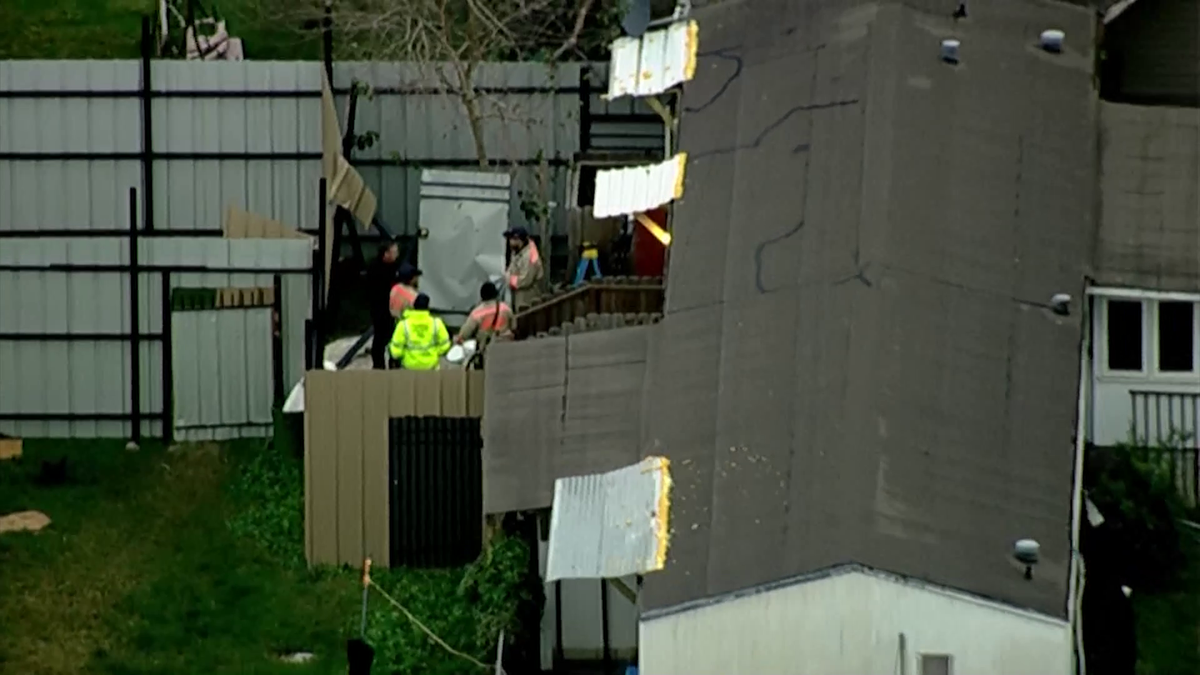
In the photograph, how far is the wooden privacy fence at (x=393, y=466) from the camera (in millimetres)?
24281

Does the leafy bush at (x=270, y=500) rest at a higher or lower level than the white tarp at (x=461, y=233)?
lower

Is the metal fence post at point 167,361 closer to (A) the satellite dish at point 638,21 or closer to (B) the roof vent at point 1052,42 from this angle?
Answer: (A) the satellite dish at point 638,21

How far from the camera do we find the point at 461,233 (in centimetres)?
3077

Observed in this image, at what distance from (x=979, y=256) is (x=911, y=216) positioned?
0.62 m

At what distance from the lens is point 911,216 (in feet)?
72.8

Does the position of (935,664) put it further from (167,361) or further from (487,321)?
(167,361)

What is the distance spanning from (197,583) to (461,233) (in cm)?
755

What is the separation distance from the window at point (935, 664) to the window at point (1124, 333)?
20.8 ft

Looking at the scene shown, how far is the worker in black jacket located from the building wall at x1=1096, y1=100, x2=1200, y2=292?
6886 mm

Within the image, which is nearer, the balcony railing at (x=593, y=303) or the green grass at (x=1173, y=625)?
the green grass at (x=1173, y=625)

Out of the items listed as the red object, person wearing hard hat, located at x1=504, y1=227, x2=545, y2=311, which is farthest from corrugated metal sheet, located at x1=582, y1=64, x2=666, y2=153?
the red object

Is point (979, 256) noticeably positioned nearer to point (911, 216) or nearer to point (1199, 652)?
point (911, 216)

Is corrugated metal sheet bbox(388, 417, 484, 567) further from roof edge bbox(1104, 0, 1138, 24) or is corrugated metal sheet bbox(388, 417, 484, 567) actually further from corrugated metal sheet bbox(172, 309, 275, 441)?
roof edge bbox(1104, 0, 1138, 24)

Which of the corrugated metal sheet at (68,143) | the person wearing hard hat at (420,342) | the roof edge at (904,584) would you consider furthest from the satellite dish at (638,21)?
the roof edge at (904,584)
